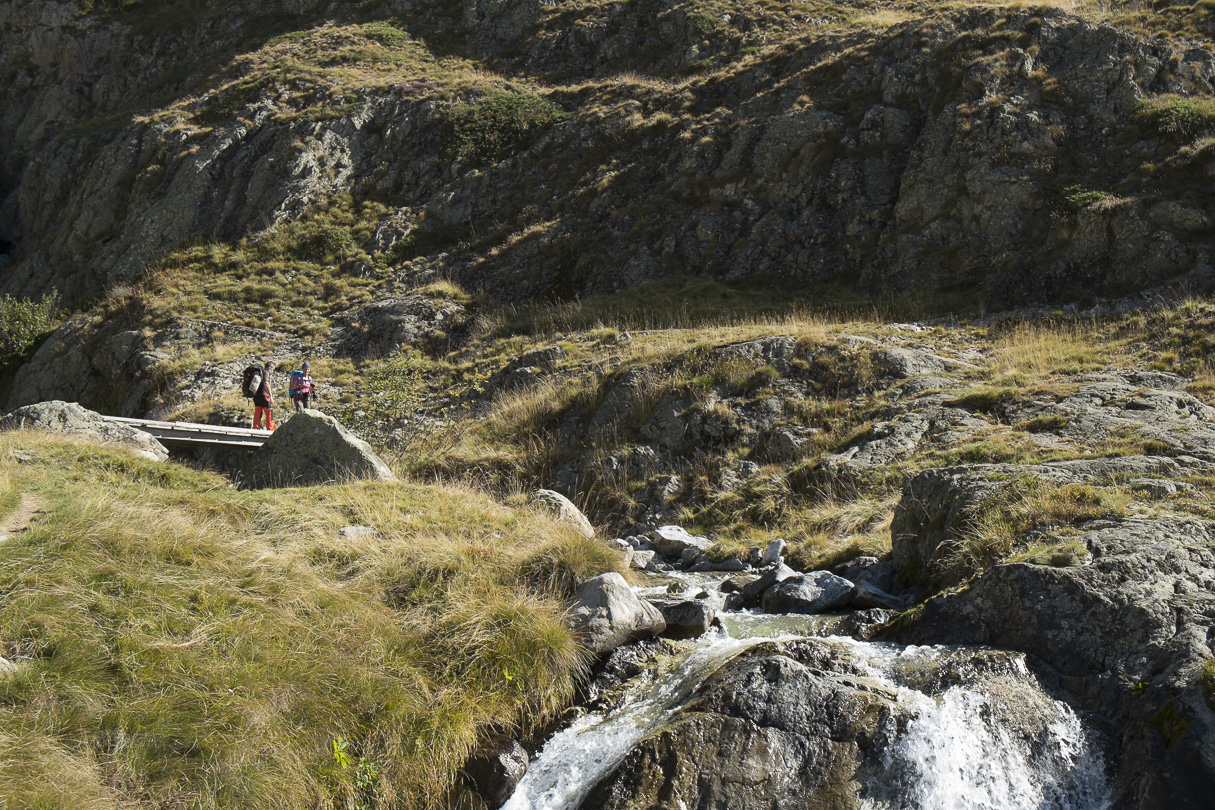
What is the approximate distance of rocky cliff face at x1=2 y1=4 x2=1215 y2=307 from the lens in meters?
18.7

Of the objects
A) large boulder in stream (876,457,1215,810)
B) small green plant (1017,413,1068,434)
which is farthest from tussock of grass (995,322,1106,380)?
large boulder in stream (876,457,1215,810)

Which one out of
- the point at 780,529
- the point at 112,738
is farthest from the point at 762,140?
the point at 112,738

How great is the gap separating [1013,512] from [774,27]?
28728 millimetres

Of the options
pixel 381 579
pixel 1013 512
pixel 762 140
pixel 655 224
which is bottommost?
pixel 381 579

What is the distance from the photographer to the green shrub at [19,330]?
1052 inches

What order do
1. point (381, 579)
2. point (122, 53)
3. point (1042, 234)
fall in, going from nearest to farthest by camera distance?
point (381, 579) < point (1042, 234) < point (122, 53)

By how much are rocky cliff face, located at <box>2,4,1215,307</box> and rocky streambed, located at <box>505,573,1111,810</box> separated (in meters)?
14.3

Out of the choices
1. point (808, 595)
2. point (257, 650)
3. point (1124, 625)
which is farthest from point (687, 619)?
point (257, 650)

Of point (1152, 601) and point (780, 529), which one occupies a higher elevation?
point (1152, 601)

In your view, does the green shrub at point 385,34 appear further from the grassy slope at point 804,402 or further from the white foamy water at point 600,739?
the white foamy water at point 600,739

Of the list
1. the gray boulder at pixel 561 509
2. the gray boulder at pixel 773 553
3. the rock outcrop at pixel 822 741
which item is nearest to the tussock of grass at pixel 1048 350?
the gray boulder at pixel 773 553

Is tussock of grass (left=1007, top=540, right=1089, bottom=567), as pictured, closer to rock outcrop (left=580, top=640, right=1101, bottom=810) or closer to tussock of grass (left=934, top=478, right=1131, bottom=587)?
tussock of grass (left=934, top=478, right=1131, bottom=587)

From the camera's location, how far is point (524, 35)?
36344 mm

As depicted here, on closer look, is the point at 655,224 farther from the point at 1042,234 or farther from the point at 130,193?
the point at 130,193
